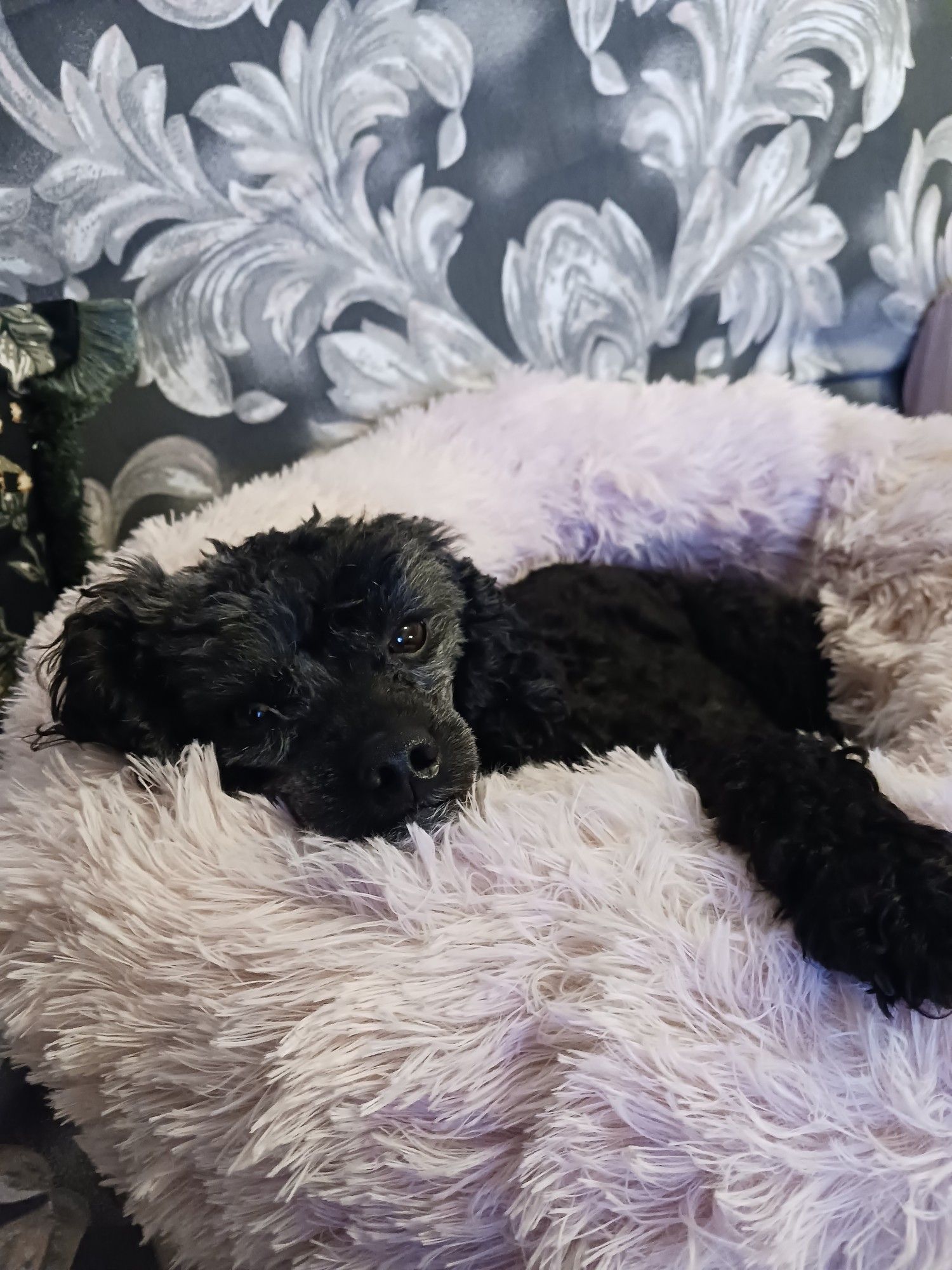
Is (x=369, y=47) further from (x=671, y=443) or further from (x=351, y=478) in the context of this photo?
(x=671, y=443)

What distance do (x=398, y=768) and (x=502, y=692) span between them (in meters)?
0.29

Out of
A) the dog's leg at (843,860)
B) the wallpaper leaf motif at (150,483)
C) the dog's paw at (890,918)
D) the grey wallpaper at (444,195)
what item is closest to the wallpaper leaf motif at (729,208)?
the grey wallpaper at (444,195)

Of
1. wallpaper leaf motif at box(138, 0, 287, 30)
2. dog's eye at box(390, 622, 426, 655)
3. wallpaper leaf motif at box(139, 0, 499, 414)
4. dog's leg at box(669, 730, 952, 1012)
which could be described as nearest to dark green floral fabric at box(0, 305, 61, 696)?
wallpaper leaf motif at box(139, 0, 499, 414)

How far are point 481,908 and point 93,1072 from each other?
1.42 ft

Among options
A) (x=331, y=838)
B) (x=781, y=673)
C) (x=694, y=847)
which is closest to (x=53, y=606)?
(x=331, y=838)

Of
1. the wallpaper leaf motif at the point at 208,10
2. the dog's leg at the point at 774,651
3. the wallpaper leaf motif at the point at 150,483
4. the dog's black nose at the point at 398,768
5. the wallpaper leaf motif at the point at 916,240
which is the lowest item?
the dog's leg at the point at 774,651

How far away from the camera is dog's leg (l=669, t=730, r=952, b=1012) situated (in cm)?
78

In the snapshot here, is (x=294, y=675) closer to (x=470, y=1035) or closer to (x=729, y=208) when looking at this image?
(x=470, y=1035)

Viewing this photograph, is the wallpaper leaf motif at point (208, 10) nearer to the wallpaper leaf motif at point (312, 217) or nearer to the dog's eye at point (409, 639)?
the wallpaper leaf motif at point (312, 217)

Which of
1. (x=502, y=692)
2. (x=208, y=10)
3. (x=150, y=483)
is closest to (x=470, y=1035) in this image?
(x=502, y=692)

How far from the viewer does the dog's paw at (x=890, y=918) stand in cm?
77

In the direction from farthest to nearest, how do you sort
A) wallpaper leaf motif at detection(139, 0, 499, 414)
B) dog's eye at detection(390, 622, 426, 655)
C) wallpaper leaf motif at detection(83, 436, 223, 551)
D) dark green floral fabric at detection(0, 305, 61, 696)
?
wallpaper leaf motif at detection(83, 436, 223, 551)
wallpaper leaf motif at detection(139, 0, 499, 414)
dark green floral fabric at detection(0, 305, 61, 696)
dog's eye at detection(390, 622, 426, 655)

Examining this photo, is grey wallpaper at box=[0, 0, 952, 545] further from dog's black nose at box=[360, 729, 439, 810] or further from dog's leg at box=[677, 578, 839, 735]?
dog's black nose at box=[360, 729, 439, 810]

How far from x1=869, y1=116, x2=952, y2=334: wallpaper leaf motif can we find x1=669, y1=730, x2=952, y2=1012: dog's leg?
1.32m
